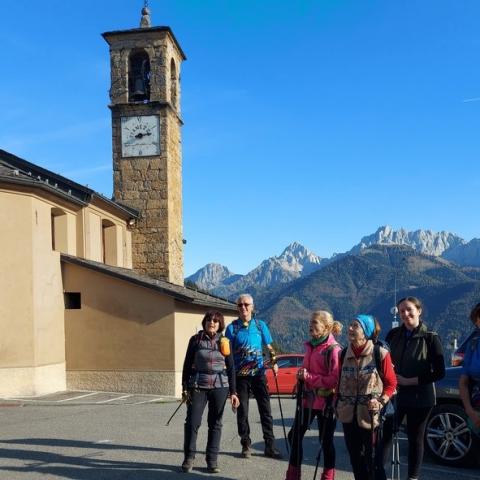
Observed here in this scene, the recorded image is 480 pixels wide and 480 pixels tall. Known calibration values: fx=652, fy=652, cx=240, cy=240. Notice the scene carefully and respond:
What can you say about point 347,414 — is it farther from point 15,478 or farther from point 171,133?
point 171,133

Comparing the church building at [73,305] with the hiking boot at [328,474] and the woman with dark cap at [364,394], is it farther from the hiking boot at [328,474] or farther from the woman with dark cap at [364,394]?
the woman with dark cap at [364,394]

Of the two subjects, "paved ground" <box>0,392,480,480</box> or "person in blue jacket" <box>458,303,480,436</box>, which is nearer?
"person in blue jacket" <box>458,303,480,436</box>

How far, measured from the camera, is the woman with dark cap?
5.34 m

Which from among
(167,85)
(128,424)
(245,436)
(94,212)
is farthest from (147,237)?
(245,436)

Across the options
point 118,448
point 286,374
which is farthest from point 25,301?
point 118,448

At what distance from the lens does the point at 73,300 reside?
1786 cm

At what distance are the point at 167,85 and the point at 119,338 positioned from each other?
11.5m

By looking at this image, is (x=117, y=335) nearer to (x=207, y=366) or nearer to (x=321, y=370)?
(x=207, y=366)

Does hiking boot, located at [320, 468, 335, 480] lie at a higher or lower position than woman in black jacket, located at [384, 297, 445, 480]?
lower

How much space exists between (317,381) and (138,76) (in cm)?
2132

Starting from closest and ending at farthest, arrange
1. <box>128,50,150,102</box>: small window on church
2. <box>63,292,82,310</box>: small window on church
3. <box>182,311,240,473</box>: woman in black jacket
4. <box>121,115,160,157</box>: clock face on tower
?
<box>182,311,240,473</box>: woman in black jacket < <box>63,292,82,310</box>: small window on church < <box>121,115,160,157</box>: clock face on tower < <box>128,50,150,102</box>: small window on church

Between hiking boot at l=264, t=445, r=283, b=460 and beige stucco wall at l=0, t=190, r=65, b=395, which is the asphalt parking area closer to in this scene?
beige stucco wall at l=0, t=190, r=65, b=395

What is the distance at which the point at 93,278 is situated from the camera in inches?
692

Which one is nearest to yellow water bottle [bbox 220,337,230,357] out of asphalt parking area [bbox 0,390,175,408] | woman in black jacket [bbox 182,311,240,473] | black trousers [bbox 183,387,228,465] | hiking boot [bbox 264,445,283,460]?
woman in black jacket [bbox 182,311,240,473]
